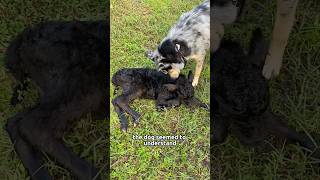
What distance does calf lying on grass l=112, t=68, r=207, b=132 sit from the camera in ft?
7.90

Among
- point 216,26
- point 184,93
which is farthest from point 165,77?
point 216,26

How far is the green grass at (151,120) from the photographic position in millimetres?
2365

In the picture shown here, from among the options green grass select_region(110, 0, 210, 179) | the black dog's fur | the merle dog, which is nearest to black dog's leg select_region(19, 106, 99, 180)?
the black dog's fur

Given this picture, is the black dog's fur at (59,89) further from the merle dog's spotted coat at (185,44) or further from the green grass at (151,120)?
the merle dog's spotted coat at (185,44)

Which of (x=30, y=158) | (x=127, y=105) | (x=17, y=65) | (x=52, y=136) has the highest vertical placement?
(x=17, y=65)

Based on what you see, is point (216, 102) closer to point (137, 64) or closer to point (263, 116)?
point (263, 116)

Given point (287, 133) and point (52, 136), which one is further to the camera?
point (287, 133)

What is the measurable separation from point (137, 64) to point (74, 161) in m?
0.52

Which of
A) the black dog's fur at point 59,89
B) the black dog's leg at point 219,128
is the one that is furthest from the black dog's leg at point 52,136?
the black dog's leg at point 219,128

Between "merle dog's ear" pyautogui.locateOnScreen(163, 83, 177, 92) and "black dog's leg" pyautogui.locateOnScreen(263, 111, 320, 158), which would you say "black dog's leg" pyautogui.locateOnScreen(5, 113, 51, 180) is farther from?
"black dog's leg" pyautogui.locateOnScreen(263, 111, 320, 158)

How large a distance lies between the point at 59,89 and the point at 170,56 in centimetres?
51

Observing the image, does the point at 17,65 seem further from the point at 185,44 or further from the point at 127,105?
the point at 185,44

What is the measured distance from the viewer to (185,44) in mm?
2445

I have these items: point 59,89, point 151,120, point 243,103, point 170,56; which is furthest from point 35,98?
point 243,103
